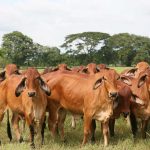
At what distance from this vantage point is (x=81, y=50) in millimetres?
73500

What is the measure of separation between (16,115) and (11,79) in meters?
1.03

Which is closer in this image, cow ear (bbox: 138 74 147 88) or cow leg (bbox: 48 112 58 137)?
cow ear (bbox: 138 74 147 88)

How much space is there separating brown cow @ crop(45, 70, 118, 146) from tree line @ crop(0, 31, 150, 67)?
57142 mm

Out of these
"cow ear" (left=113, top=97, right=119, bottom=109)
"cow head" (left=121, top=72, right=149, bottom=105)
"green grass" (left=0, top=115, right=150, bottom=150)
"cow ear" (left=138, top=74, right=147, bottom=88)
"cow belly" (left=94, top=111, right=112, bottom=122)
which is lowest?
"green grass" (left=0, top=115, right=150, bottom=150)

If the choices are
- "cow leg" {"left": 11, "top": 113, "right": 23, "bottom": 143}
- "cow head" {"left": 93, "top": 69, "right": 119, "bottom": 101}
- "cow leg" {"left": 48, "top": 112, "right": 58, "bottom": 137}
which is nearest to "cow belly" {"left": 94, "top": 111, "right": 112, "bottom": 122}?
"cow head" {"left": 93, "top": 69, "right": 119, "bottom": 101}

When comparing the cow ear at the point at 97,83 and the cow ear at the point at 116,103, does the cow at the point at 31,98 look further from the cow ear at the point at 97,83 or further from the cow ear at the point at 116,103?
the cow ear at the point at 116,103

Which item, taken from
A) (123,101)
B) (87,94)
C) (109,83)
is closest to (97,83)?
(109,83)

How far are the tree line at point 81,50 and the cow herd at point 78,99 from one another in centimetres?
5698

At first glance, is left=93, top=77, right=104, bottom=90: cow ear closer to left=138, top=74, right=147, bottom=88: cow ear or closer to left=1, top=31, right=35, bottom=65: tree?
left=138, top=74, right=147, bottom=88: cow ear

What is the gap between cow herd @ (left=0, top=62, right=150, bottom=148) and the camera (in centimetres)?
856

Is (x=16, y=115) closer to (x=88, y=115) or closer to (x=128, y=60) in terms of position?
(x=88, y=115)

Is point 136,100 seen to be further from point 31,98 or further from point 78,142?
point 31,98

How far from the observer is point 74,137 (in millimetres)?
10180

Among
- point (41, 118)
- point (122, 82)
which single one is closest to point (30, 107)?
point (41, 118)
